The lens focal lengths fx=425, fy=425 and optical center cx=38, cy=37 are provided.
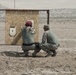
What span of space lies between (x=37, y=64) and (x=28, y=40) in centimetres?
215

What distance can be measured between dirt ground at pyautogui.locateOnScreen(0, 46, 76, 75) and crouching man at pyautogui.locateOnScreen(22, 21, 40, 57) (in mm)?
300

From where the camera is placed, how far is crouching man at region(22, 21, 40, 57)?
16.0m

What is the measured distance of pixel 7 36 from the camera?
56.9 feet

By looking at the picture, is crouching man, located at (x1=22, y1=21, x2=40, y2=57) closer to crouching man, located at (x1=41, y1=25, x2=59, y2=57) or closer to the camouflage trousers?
the camouflage trousers

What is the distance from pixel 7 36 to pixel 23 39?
51.1 inches

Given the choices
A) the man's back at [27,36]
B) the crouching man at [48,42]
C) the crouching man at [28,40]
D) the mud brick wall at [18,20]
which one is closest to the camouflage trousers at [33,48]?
the crouching man at [28,40]

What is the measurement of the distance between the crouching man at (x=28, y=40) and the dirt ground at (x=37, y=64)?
300mm

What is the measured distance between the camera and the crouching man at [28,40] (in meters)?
16.0

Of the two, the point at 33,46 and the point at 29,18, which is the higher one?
the point at 29,18

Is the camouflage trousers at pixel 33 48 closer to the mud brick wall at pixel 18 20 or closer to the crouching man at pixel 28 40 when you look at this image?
the crouching man at pixel 28 40

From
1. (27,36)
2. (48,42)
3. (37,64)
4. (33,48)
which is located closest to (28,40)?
(27,36)
